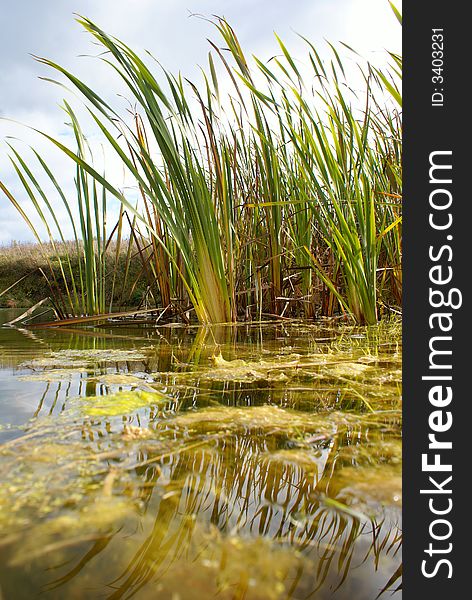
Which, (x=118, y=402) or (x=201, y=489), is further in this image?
(x=118, y=402)

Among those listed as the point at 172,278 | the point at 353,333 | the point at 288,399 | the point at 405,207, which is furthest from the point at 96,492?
the point at 172,278

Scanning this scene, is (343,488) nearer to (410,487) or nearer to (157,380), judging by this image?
(410,487)

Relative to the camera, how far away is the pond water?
218mm

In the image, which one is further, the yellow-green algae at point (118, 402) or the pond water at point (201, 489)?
the yellow-green algae at point (118, 402)

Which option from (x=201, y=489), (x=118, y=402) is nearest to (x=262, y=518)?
(x=201, y=489)

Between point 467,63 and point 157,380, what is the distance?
2.13ft

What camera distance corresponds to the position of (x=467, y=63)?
638 millimetres

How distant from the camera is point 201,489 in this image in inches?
12.2

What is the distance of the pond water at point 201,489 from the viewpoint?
218mm

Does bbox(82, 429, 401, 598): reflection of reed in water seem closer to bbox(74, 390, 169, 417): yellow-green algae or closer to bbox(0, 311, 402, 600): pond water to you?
bbox(0, 311, 402, 600): pond water

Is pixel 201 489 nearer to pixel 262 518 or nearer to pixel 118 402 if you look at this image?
pixel 262 518

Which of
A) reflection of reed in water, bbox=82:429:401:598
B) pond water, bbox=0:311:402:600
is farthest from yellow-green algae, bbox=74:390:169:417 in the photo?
reflection of reed in water, bbox=82:429:401:598

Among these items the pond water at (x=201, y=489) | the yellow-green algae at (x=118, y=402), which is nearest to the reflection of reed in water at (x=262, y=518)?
the pond water at (x=201, y=489)

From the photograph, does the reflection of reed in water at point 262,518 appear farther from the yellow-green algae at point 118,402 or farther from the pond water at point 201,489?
the yellow-green algae at point 118,402
